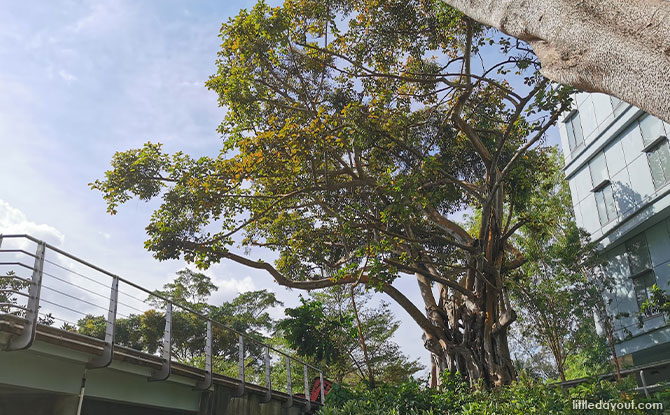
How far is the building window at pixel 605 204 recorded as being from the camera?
1998cm

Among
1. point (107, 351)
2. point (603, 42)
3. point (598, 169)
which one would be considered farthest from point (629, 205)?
point (107, 351)

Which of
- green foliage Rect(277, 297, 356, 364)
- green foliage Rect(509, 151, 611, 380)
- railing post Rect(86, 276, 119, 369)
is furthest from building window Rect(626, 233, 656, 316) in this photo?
railing post Rect(86, 276, 119, 369)

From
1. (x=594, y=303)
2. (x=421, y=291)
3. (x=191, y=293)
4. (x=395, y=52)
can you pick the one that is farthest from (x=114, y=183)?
(x=191, y=293)

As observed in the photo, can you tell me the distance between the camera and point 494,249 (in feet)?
47.5

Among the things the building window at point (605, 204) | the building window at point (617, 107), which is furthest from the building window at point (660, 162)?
the building window at point (605, 204)

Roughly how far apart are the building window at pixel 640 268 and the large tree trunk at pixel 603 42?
51.8 ft

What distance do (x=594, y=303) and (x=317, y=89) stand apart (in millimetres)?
11533

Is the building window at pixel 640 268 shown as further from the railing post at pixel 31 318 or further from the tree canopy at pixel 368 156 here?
the railing post at pixel 31 318

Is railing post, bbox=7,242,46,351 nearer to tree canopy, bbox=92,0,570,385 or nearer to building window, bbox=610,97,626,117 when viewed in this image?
tree canopy, bbox=92,0,570,385

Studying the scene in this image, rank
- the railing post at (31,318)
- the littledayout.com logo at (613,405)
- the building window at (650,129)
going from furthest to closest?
the building window at (650,129), the littledayout.com logo at (613,405), the railing post at (31,318)

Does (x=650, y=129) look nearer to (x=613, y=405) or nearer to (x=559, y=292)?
(x=559, y=292)

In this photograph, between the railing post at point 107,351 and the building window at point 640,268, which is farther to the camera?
the building window at point 640,268

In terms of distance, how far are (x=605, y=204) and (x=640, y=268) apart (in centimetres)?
307

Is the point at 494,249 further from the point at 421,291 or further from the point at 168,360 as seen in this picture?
the point at 168,360
